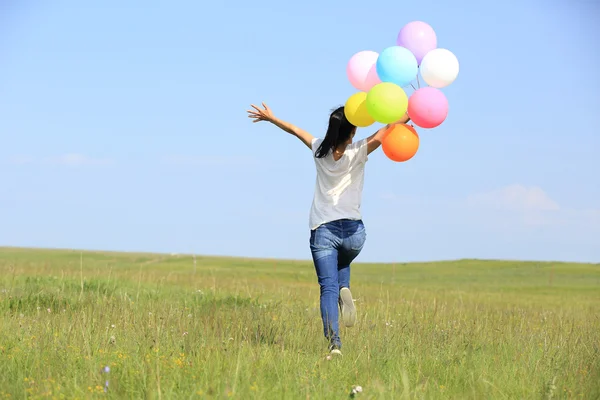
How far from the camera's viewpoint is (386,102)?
630 cm

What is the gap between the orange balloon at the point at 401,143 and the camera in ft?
21.3

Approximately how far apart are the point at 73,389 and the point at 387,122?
3.83m

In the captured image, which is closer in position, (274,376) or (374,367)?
(274,376)

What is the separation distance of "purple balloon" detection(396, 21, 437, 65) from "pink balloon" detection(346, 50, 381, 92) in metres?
0.38

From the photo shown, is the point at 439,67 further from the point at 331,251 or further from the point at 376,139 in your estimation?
the point at 331,251

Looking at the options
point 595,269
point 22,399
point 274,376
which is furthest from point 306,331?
point 595,269

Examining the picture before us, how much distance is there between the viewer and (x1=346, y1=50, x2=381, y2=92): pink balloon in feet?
23.4

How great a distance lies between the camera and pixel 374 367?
5.62 m

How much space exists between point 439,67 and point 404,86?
416 mm

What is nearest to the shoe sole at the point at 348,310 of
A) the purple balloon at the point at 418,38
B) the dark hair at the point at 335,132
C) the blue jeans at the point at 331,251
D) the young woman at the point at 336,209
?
the young woman at the point at 336,209

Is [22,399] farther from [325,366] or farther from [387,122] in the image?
[387,122]

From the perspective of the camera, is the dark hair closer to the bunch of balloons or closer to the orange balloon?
the bunch of balloons

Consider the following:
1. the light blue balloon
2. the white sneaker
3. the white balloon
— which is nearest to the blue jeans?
the white sneaker

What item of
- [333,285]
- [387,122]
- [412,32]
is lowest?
[333,285]
